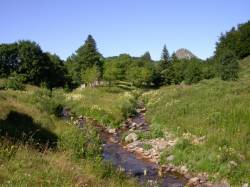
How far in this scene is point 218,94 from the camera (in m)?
35.2

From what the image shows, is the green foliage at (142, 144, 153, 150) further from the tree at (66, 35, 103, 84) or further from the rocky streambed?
the tree at (66, 35, 103, 84)

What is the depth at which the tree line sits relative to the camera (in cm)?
6722

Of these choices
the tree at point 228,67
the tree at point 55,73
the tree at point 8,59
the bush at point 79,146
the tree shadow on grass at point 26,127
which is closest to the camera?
the bush at point 79,146

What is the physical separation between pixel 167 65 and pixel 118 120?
6197cm

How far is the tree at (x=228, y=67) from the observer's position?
55.4 m

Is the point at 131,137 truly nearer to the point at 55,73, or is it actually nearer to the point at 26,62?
the point at 26,62

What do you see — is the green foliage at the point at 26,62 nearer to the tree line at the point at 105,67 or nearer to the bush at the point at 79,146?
the tree line at the point at 105,67

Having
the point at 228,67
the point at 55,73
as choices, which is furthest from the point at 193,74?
the point at 55,73

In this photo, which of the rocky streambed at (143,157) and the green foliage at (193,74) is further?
the green foliage at (193,74)

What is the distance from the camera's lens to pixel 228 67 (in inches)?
2190

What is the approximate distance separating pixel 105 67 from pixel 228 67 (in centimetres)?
3047

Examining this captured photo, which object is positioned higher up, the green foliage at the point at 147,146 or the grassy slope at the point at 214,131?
the grassy slope at the point at 214,131

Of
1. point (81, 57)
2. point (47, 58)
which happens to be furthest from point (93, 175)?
point (81, 57)

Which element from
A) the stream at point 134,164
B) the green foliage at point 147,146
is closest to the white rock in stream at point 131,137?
the stream at point 134,164
